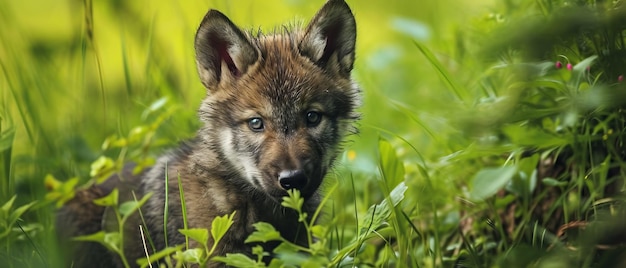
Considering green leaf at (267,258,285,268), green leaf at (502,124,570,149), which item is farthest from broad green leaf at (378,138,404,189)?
green leaf at (267,258,285,268)

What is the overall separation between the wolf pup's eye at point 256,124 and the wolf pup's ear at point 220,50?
0.90 feet

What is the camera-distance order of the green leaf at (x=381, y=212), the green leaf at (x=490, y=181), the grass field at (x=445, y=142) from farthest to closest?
the green leaf at (x=381, y=212) < the green leaf at (x=490, y=181) < the grass field at (x=445, y=142)

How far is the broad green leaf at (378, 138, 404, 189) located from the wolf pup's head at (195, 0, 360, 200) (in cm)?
27

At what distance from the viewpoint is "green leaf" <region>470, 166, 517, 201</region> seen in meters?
2.55

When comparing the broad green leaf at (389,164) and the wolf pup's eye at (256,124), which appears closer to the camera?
the broad green leaf at (389,164)

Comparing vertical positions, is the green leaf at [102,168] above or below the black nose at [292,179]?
below

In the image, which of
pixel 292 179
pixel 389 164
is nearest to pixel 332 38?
pixel 389 164

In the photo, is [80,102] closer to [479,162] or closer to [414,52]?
[479,162]

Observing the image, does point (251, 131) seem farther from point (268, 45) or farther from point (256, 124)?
point (268, 45)

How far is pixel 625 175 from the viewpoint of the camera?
3.01m

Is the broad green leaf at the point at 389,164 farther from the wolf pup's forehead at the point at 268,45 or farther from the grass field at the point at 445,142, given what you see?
the wolf pup's forehead at the point at 268,45

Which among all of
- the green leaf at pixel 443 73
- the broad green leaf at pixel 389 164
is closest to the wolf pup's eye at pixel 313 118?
the broad green leaf at pixel 389 164

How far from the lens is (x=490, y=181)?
2.60 m

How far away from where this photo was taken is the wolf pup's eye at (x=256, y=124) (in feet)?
11.0
